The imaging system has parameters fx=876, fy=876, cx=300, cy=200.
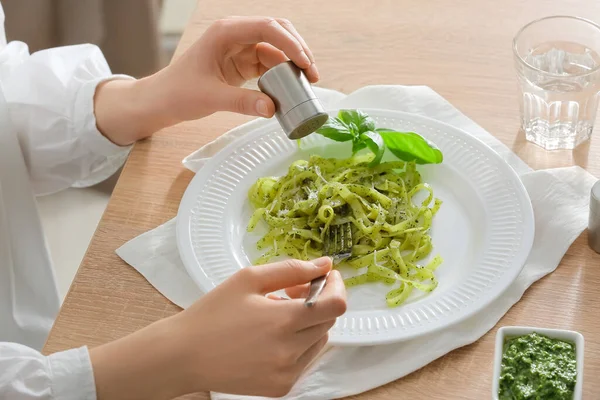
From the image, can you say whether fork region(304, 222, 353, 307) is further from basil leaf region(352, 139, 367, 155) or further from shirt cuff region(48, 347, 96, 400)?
shirt cuff region(48, 347, 96, 400)

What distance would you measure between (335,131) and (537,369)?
57 centimetres

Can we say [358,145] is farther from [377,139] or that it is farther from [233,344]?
[233,344]

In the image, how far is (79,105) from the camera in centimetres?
165

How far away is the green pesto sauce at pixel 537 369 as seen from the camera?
111cm

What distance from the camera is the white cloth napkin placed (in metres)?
1.25

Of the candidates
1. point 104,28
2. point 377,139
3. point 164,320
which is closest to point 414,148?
point 377,139

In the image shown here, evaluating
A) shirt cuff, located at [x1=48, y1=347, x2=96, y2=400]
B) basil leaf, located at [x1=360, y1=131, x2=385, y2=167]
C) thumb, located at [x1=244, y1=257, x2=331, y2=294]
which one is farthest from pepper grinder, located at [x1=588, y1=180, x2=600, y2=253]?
shirt cuff, located at [x1=48, y1=347, x2=96, y2=400]

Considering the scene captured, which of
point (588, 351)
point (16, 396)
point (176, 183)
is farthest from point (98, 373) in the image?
point (588, 351)

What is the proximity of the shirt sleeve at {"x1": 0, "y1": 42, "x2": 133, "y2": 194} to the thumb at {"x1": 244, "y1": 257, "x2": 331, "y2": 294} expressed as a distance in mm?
593

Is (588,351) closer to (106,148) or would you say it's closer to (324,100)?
(324,100)

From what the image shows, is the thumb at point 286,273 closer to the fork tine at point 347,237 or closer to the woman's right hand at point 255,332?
the woman's right hand at point 255,332

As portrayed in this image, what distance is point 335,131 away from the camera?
59.4 inches

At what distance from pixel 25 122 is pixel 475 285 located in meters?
0.90

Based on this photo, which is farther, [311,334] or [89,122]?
[89,122]
